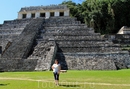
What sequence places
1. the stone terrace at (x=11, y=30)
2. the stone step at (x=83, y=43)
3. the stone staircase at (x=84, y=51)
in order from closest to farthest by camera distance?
the stone staircase at (x=84, y=51) → the stone step at (x=83, y=43) → the stone terrace at (x=11, y=30)

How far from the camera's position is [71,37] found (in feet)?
73.6

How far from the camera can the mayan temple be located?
1652cm

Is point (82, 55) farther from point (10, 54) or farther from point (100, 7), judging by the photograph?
point (100, 7)

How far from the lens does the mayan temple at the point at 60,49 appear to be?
1652cm

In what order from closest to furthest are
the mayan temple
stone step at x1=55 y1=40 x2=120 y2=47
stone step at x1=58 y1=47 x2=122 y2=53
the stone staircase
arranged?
the mayan temple → the stone staircase → stone step at x1=58 y1=47 x2=122 y2=53 → stone step at x1=55 y1=40 x2=120 y2=47

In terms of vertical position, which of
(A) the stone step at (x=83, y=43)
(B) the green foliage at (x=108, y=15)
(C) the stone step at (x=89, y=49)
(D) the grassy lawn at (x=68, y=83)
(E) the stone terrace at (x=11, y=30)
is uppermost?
(B) the green foliage at (x=108, y=15)

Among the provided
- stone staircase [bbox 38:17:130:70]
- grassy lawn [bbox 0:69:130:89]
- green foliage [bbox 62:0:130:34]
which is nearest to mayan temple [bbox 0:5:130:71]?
stone staircase [bbox 38:17:130:70]

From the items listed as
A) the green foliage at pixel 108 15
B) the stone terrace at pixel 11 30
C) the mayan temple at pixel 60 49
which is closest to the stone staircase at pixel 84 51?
the mayan temple at pixel 60 49

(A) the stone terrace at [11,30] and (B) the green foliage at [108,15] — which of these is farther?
(B) the green foliage at [108,15]

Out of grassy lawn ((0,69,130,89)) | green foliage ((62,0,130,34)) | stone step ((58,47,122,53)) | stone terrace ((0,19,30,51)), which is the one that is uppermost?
green foliage ((62,0,130,34))

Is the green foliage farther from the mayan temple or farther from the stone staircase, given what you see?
the stone staircase

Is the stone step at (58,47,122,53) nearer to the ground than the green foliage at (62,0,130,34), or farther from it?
nearer to the ground

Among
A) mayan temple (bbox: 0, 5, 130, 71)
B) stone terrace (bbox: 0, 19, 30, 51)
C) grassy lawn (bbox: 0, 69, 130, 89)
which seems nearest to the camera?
grassy lawn (bbox: 0, 69, 130, 89)

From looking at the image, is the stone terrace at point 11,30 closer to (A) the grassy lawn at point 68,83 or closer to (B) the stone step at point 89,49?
(B) the stone step at point 89,49
